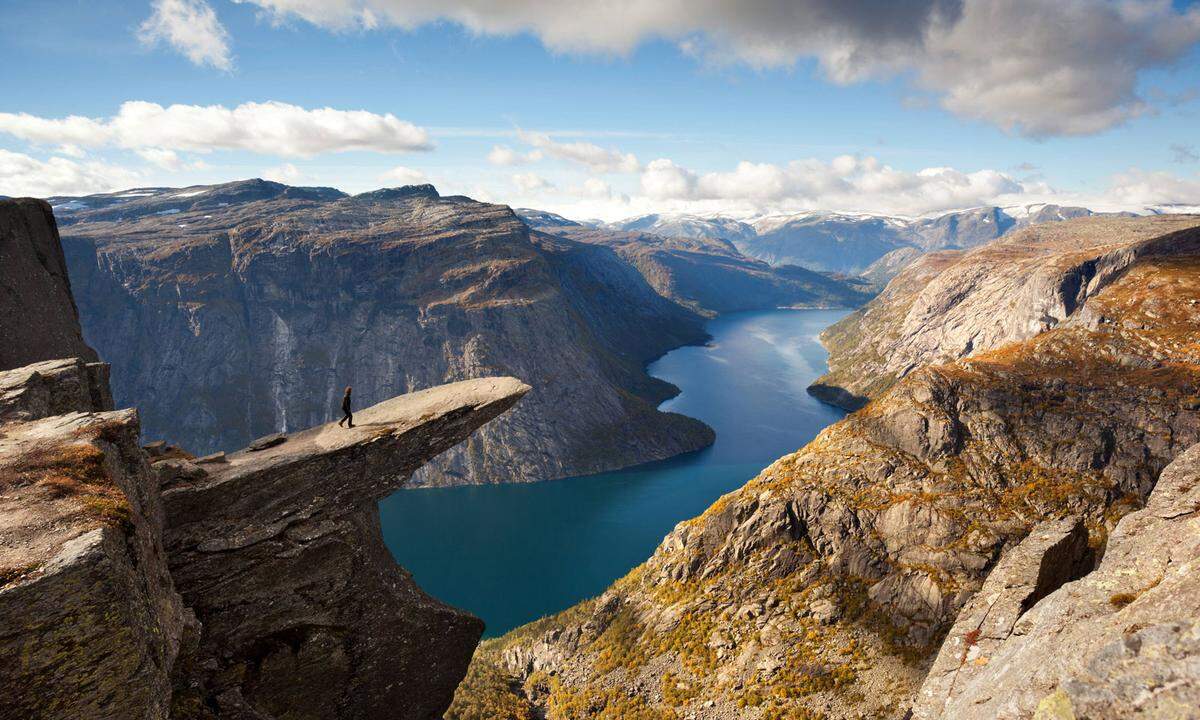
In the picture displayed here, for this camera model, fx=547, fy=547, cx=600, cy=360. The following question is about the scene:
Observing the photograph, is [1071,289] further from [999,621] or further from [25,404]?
[25,404]

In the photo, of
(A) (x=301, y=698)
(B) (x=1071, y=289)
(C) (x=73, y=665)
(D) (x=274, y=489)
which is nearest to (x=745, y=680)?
(A) (x=301, y=698)

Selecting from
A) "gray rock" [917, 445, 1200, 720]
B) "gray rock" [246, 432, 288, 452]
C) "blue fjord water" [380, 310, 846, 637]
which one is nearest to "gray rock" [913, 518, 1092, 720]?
"gray rock" [917, 445, 1200, 720]

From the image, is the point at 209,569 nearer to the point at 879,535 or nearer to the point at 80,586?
the point at 80,586

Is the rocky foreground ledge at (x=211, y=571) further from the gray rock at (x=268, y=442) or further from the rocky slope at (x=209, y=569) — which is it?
the gray rock at (x=268, y=442)

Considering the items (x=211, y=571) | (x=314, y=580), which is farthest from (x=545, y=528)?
(x=211, y=571)

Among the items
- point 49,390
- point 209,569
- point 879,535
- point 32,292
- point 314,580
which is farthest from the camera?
point 879,535

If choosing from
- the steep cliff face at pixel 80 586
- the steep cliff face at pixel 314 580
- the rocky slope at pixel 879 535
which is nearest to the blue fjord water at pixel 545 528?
the rocky slope at pixel 879 535
